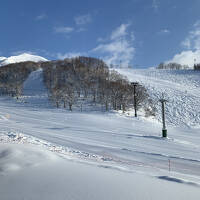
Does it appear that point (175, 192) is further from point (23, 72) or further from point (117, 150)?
point (23, 72)

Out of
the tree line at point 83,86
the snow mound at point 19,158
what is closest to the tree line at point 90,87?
the tree line at point 83,86

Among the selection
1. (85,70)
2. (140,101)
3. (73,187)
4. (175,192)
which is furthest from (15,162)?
(85,70)

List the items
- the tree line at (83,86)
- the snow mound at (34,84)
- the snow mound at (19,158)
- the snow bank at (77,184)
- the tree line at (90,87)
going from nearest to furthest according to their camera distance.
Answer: the snow bank at (77,184) < the snow mound at (19,158) < the tree line at (90,87) < the tree line at (83,86) < the snow mound at (34,84)

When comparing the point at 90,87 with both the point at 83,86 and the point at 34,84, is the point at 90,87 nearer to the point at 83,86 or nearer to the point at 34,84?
the point at 83,86

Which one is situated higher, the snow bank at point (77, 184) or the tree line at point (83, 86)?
the tree line at point (83, 86)

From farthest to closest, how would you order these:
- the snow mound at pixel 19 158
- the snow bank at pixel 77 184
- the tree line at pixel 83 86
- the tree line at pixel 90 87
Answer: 1. the tree line at pixel 83 86
2. the tree line at pixel 90 87
3. the snow mound at pixel 19 158
4. the snow bank at pixel 77 184

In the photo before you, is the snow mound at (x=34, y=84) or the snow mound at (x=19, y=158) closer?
the snow mound at (x=19, y=158)

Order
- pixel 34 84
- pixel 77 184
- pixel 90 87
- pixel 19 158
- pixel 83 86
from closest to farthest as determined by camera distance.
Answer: pixel 77 184 < pixel 19 158 < pixel 90 87 < pixel 83 86 < pixel 34 84

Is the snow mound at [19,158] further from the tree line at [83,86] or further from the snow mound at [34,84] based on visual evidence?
the snow mound at [34,84]

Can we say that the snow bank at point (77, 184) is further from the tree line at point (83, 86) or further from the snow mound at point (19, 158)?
the tree line at point (83, 86)

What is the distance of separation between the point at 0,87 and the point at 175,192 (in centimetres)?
7672

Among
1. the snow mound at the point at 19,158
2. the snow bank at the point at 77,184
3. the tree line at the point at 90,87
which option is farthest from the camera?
the tree line at the point at 90,87

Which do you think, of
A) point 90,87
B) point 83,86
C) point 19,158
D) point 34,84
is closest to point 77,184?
point 19,158

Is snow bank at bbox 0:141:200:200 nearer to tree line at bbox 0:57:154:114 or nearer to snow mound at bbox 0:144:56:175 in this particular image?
snow mound at bbox 0:144:56:175
